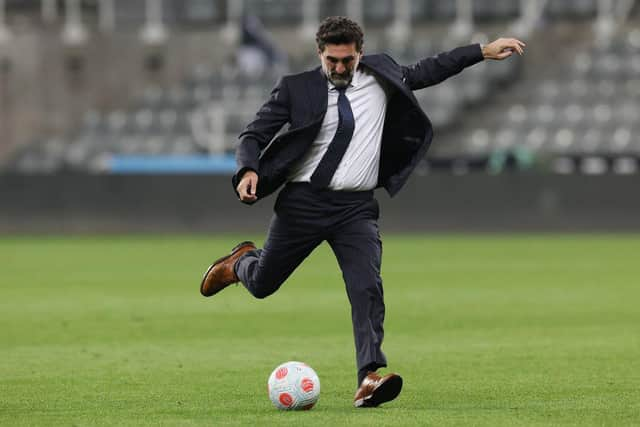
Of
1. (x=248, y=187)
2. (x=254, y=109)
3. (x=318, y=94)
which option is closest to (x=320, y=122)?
(x=318, y=94)

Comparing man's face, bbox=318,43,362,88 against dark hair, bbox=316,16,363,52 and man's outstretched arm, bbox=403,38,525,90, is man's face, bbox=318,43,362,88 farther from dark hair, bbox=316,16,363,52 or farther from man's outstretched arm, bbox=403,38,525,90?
man's outstretched arm, bbox=403,38,525,90

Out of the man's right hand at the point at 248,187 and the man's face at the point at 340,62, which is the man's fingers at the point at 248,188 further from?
the man's face at the point at 340,62

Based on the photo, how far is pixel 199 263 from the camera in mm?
25234

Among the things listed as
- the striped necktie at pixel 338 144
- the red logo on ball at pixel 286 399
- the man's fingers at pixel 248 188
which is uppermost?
the striped necktie at pixel 338 144

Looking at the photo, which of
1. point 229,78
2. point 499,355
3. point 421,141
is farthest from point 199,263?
point 229,78

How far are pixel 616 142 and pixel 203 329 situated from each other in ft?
86.3

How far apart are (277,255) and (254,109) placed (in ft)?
115

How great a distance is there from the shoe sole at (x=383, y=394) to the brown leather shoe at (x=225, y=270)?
5.62 feet

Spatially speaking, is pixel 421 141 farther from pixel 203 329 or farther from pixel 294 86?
pixel 203 329

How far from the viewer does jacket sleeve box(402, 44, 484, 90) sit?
9883 millimetres

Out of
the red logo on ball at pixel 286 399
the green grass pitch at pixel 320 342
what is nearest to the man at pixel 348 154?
the red logo on ball at pixel 286 399

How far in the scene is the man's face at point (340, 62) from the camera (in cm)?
948

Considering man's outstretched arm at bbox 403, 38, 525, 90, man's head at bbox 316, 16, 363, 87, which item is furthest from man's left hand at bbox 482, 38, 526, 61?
man's head at bbox 316, 16, 363, 87

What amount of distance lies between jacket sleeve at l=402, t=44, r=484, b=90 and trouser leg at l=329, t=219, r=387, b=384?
3.09 feet
